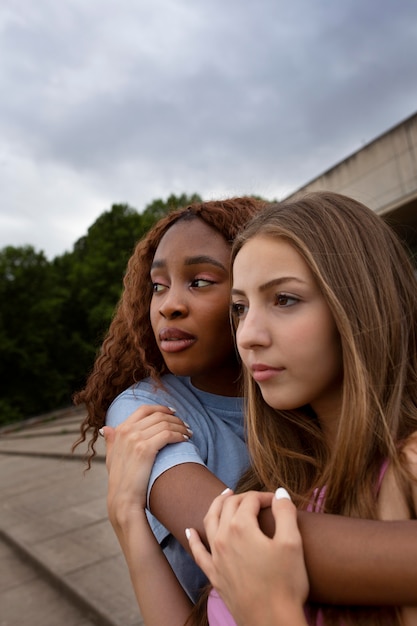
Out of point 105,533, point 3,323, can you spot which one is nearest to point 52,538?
point 105,533

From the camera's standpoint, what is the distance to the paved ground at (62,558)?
138 inches

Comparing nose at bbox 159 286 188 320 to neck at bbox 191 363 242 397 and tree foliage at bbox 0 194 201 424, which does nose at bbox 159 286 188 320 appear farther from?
tree foliage at bbox 0 194 201 424

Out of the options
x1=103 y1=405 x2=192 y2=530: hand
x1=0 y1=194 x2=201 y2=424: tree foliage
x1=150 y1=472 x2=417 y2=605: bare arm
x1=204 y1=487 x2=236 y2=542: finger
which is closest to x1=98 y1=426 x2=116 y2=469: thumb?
x1=103 y1=405 x2=192 y2=530: hand

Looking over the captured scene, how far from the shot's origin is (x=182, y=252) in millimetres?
1542

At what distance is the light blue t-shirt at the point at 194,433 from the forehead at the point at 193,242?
42 cm

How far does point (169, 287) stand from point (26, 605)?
3.31 m

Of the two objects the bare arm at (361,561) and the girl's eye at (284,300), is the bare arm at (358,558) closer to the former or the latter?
the bare arm at (361,561)

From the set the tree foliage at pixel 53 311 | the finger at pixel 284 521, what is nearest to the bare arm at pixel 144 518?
the finger at pixel 284 521

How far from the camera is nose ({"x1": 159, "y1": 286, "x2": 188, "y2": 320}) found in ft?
4.85

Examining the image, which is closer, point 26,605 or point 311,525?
point 311,525

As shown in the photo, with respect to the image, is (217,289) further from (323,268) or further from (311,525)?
(311,525)

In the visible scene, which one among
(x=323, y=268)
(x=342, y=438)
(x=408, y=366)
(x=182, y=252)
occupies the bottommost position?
(x=342, y=438)

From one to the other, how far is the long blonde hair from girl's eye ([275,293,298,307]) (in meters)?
0.07

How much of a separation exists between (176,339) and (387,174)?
1168cm
